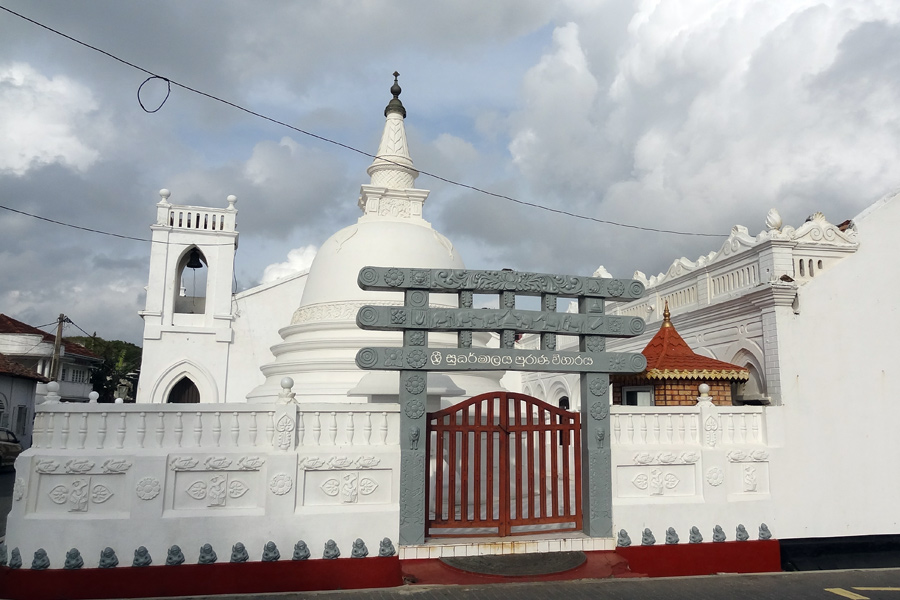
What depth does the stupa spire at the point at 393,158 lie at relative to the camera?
16703mm

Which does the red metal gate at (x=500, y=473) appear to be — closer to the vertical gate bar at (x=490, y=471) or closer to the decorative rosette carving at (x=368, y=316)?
the vertical gate bar at (x=490, y=471)

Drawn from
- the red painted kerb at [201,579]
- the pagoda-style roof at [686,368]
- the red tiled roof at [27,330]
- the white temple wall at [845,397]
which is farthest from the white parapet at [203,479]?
the red tiled roof at [27,330]

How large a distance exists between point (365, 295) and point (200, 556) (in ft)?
23.5

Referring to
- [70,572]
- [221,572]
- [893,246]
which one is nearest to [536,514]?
[221,572]

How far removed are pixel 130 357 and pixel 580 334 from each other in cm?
5866

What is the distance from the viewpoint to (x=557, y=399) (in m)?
22.5

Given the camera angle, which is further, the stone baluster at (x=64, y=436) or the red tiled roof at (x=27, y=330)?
the red tiled roof at (x=27, y=330)

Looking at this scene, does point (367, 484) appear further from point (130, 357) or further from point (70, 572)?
point (130, 357)

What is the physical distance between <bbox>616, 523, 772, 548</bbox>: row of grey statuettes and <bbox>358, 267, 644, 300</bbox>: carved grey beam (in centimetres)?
332

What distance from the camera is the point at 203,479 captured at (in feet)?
25.7

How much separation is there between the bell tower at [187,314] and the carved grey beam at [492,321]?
55.6 feet

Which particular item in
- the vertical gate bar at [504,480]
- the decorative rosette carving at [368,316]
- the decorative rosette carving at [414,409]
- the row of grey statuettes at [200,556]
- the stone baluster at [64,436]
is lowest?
the row of grey statuettes at [200,556]

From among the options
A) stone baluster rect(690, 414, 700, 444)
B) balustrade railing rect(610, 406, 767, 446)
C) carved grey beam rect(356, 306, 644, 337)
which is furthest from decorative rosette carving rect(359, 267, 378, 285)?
stone baluster rect(690, 414, 700, 444)

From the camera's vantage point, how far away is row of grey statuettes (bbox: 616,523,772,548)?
8586 millimetres
